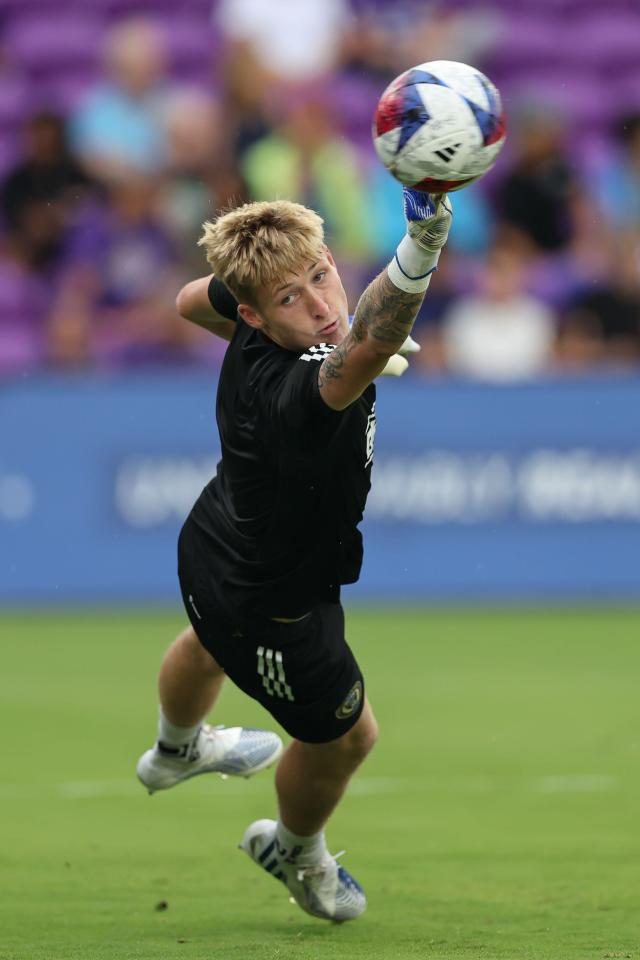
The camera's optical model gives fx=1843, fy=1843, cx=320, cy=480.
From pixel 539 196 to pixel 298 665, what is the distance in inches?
409

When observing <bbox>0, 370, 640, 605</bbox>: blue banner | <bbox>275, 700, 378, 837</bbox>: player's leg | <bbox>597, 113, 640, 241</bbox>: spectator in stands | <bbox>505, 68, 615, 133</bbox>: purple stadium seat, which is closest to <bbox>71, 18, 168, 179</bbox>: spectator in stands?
<bbox>0, 370, 640, 605</bbox>: blue banner

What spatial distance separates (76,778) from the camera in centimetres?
790

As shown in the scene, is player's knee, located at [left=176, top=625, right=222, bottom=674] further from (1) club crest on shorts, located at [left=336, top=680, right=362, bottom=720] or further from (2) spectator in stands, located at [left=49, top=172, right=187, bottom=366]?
(2) spectator in stands, located at [left=49, top=172, right=187, bottom=366]

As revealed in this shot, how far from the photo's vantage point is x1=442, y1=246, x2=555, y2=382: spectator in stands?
14.1 metres

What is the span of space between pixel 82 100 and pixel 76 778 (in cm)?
920

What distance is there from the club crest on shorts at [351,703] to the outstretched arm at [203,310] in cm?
123

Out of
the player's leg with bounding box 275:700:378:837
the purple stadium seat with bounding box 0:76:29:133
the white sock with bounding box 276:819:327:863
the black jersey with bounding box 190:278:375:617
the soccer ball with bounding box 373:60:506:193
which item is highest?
the soccer ball with bounding box 373:60:506:193

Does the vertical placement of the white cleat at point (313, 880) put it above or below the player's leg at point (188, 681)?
below

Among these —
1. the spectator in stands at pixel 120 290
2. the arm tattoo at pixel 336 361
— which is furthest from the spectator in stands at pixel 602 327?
the arm tattoo at pixel 336 361

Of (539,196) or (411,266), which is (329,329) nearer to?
(411,266)

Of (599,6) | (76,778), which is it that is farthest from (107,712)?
(599,6)

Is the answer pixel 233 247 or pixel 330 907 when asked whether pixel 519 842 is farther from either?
pixel 233 247

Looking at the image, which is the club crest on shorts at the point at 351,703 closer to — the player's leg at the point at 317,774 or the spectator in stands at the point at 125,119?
the player's leg at the point at 317,774

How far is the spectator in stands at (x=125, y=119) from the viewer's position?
50.0 feet
